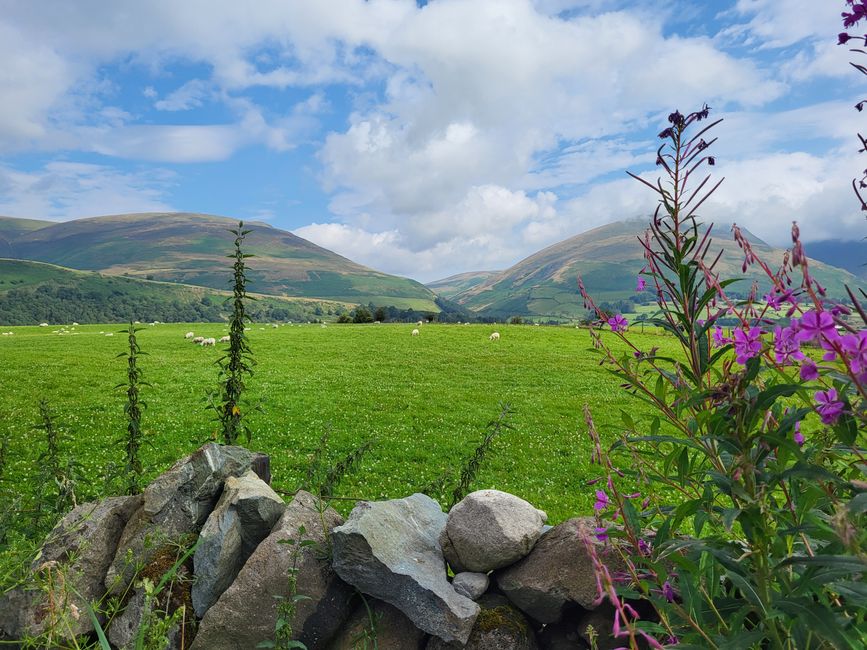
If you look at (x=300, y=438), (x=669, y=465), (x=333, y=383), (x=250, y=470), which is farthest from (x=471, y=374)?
(x=669, y=465)

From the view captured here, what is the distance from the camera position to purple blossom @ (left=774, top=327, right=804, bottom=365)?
217 cm

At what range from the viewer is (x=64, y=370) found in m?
26.8

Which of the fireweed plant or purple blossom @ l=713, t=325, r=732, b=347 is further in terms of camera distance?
purple blossom @ l=713, t=325, r=732, b=347

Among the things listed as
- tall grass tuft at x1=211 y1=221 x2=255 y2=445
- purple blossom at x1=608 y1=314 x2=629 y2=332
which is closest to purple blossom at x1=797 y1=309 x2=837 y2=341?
purple blossom at x1=608 y1=314 x2=629 y2=332

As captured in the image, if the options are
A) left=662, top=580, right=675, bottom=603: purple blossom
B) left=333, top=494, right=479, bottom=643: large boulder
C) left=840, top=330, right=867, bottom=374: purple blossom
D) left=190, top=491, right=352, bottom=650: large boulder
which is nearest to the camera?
left=840, top=330, right=867, bottom=374: purple blossom

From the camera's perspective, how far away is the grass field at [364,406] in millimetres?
12680

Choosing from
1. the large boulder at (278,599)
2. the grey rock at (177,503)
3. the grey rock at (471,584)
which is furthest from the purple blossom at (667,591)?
the grey rock at (177,503)

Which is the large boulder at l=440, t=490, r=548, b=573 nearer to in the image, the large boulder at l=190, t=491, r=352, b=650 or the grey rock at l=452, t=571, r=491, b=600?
the grey rock at l=452, t=571, r=491, b=600

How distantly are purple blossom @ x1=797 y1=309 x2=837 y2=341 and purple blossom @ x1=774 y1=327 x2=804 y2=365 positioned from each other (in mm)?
264

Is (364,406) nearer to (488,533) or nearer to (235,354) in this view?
(235,354)

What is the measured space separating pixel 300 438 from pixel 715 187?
14899 mm

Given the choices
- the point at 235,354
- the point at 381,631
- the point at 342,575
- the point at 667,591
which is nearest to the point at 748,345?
the point at 667,591

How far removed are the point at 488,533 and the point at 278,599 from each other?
2150mm

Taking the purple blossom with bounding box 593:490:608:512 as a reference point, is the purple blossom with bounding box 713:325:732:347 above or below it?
above
